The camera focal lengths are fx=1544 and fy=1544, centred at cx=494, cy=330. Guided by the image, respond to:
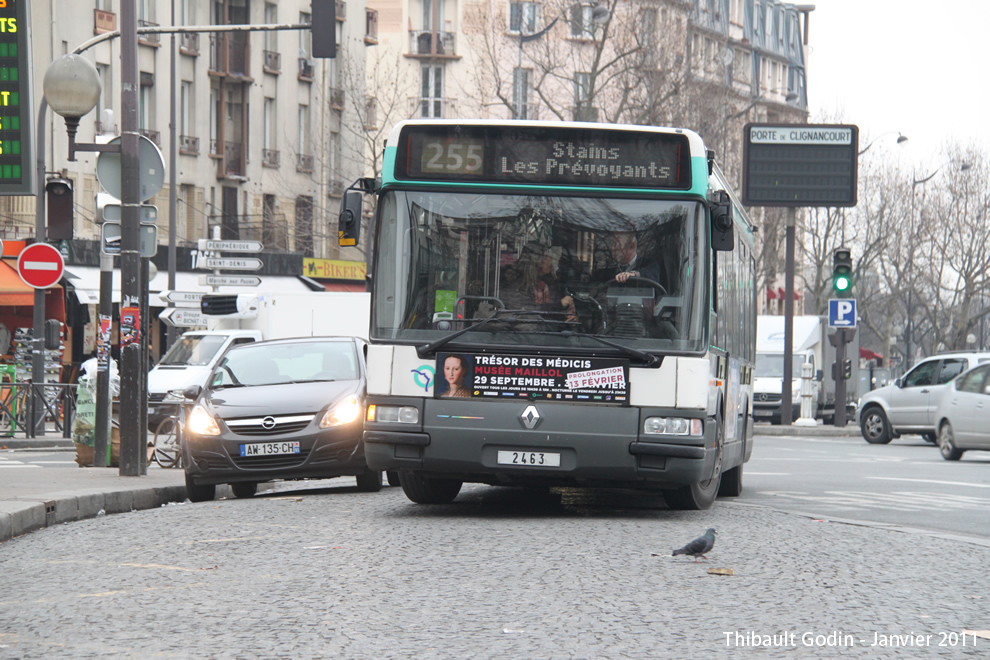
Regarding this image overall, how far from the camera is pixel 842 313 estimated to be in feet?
112

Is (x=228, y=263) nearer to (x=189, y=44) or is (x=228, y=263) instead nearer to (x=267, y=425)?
(x=267, y=425)

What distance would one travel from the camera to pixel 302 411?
Result: 545 inches

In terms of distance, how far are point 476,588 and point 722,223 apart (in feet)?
14.3

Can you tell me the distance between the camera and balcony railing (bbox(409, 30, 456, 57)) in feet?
228

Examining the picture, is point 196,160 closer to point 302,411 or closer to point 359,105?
point 359,105

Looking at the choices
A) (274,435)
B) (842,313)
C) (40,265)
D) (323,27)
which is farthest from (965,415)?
(40,265)

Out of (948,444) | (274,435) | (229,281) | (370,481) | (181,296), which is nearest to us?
(274,435)

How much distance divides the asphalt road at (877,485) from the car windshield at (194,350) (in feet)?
32.2

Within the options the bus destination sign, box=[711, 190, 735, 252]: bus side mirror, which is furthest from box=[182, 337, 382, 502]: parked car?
box=[711, 190, 735, 252]: bus side mirror

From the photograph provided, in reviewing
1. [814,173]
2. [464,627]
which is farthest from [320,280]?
[464,627]

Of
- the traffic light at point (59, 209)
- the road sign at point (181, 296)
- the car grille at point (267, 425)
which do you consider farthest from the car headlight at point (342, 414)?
the road sign at point (181, 296)

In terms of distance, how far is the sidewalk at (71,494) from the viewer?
11.0 m

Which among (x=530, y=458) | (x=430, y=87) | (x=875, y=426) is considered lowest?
(x=875, y=426)

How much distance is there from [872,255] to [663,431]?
2335 inches
